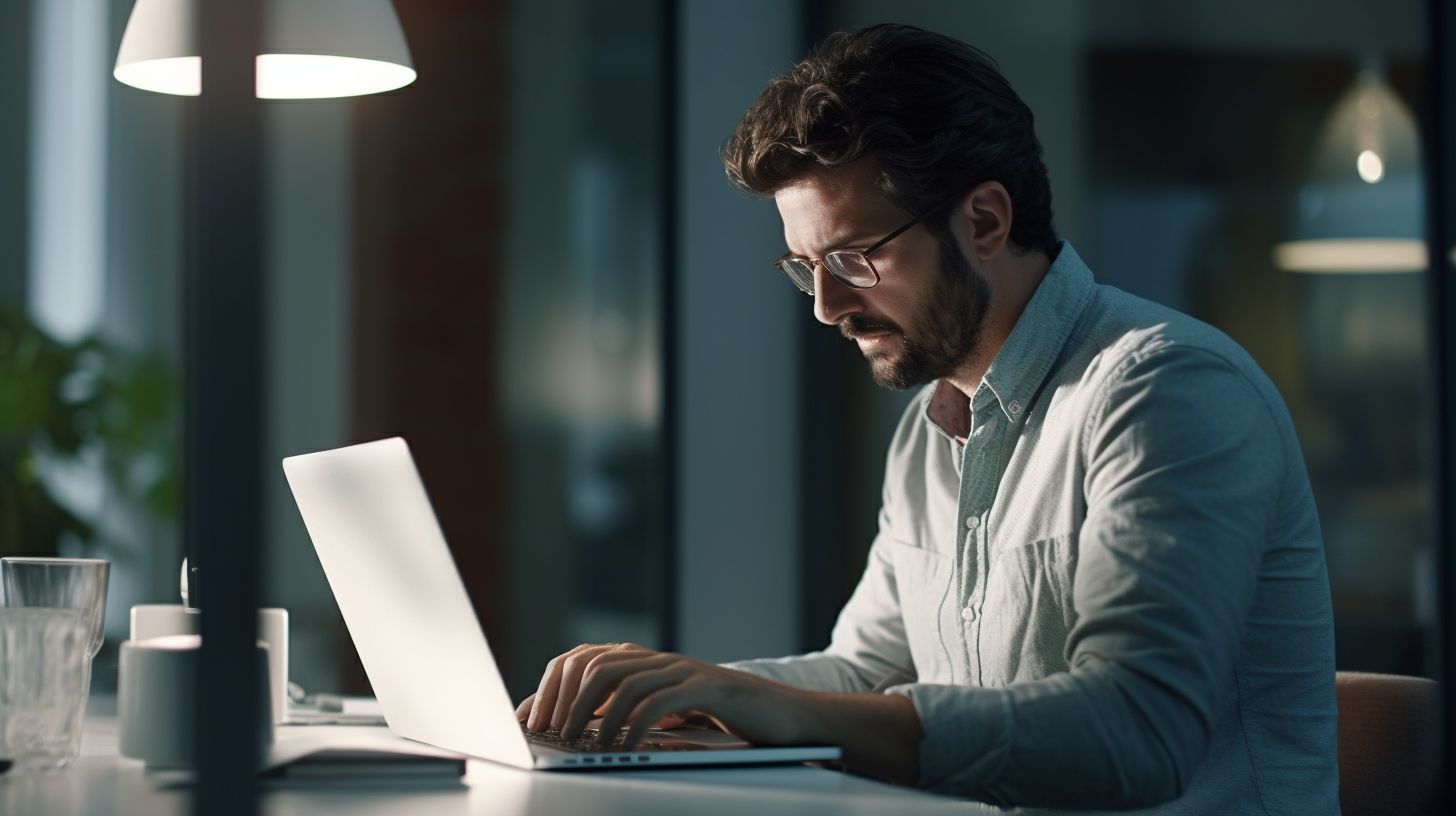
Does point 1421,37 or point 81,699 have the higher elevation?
point 1421,37

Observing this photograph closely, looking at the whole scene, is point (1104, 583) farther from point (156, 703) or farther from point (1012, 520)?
point (156, 703)

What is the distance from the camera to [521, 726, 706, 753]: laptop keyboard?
1.00 m

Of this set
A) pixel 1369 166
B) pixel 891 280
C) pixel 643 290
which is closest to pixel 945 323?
pixel 891 280

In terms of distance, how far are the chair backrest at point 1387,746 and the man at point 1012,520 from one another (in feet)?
0.32

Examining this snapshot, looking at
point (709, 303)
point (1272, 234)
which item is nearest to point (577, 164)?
point (709, 303)

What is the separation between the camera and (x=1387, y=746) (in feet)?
4.36

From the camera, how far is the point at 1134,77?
2.56 meters

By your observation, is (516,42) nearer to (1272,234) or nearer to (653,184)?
(653,184)

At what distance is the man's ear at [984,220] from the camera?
4.88 feet

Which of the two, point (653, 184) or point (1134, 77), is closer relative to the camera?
point (1134, 77)

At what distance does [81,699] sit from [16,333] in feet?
6.74

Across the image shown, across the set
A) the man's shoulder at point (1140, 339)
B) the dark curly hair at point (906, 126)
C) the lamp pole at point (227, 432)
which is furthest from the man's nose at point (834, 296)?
the lamp pole at point (227, 432)

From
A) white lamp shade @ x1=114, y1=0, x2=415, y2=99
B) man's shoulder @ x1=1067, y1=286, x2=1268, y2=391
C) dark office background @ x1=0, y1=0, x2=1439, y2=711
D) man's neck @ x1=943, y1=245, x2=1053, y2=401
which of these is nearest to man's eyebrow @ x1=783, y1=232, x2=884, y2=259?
man's neck @ x1=943, y1=245, x2=1053, y2=401

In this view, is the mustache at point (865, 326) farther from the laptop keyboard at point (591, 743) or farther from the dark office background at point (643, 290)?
the dark office background at point (643, 290)
